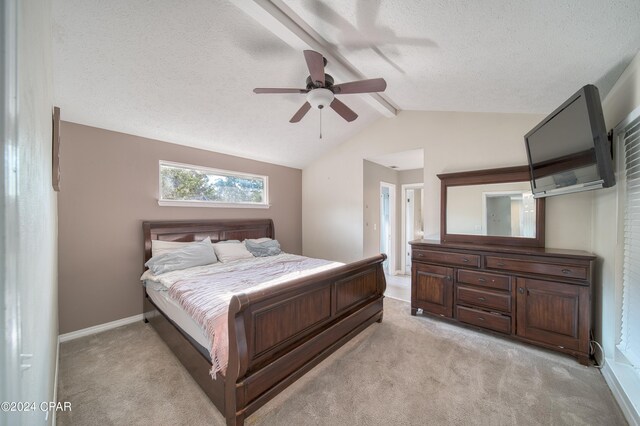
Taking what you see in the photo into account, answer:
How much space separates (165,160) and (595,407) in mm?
5011

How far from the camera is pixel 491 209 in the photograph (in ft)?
10.4

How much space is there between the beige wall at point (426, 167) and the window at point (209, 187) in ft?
3.81

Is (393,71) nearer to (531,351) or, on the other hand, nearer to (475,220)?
(475,220)

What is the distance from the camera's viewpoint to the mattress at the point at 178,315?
6.26 feet

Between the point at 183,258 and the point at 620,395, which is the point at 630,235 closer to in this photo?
the point at 620,395

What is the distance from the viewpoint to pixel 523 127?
2.98 meters

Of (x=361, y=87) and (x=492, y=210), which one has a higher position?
(x=361, y=87)

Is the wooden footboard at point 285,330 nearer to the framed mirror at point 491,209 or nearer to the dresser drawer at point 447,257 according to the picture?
the dresser drawer at point 447,257

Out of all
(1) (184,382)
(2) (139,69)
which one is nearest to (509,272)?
(1) (184,382)

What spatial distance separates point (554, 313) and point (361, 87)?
2827 mm

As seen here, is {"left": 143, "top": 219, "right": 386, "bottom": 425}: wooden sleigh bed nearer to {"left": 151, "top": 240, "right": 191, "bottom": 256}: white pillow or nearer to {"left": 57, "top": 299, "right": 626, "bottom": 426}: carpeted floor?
{"left": 57, "top": 299, "right": 626, "bottom": 426}: carpeted floor

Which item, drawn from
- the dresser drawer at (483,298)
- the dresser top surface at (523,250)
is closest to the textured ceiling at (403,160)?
the dresser top surface at (523,250)

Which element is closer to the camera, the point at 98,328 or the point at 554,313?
the point at 554,313

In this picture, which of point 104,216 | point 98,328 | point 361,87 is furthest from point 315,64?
point 98,328
